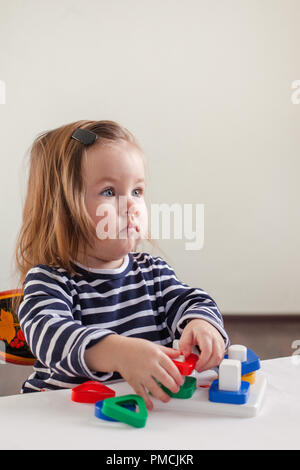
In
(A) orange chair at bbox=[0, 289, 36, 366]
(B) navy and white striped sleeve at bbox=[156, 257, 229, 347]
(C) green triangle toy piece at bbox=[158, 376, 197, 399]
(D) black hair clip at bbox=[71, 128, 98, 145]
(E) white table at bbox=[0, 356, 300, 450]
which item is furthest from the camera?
(A) orange chair at bbox=[0, 289, 36, 366]

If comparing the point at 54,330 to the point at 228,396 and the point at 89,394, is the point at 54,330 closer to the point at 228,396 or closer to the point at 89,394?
the point at 89,394

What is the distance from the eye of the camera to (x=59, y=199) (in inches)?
36.5

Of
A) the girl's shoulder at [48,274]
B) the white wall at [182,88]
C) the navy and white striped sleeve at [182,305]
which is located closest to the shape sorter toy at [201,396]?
the navy and white striped sleeve at [182,305]

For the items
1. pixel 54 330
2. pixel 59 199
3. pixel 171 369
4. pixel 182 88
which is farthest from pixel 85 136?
pixel 182 88

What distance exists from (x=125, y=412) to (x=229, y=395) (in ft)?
0.42

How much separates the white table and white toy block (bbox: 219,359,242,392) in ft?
0.13

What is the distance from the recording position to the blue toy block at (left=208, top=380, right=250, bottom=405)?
0.59 m

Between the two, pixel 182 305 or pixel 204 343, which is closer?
pixel 204 343

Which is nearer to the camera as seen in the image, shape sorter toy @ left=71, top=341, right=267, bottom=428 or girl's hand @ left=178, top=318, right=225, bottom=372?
shape sorter toy @ left=71, top=341, right=267, bottom=428

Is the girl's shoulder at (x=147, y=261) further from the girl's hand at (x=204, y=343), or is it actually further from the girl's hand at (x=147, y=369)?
the girl's hand at (x=147, y=369)

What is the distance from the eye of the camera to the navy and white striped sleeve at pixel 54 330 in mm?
663

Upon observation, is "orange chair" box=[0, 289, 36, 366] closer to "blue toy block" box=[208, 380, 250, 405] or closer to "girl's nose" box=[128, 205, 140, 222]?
"girl's nose" box=[128, 205, 140, 222]

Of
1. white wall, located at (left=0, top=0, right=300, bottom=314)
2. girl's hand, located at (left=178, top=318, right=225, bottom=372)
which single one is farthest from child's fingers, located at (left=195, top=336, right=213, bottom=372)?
white wall, located at (left=0, top=0, right=300, bottom=314)

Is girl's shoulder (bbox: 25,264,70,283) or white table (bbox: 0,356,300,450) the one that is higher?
girl's shoulder (bbox: 25,264,70,283)
